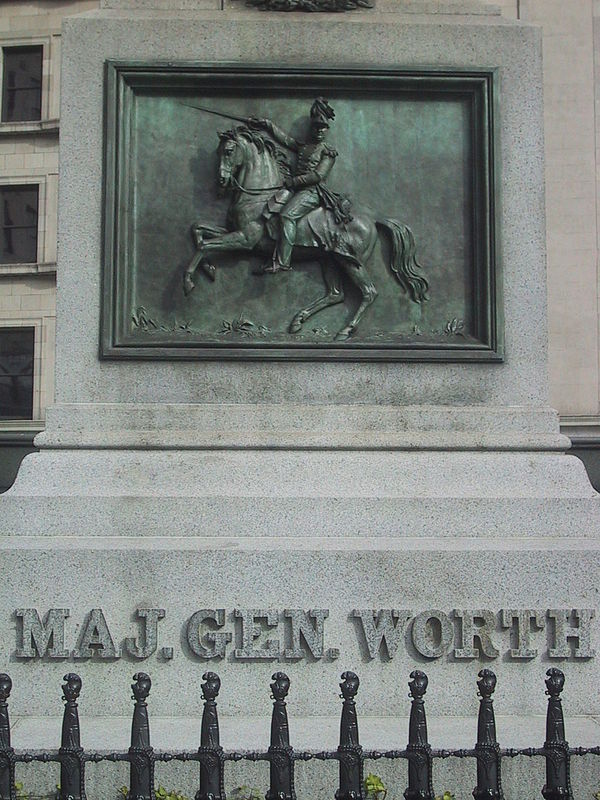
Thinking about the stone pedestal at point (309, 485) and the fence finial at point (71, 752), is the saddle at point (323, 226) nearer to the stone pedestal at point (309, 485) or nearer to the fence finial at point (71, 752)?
the stone pedestal at point (309, 485)

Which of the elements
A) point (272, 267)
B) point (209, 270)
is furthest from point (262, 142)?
point (209, 270)

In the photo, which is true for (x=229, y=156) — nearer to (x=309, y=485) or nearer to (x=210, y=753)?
(x=309, y=485)

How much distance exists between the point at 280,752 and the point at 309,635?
6.04 ft

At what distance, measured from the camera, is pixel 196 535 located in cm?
695

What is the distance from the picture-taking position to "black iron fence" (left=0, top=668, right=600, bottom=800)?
4.72 meters

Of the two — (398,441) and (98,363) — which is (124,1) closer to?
(98,363)

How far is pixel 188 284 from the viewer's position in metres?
7.69

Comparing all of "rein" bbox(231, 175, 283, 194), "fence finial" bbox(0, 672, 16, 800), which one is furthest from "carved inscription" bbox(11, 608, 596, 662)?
"rein" bbox(231, 175, 283, 194)

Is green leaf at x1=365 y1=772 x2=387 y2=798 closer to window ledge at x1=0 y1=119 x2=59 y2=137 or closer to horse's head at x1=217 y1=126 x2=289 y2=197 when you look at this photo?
horse's head at x1=217 y1=126 x2=289 y2=197

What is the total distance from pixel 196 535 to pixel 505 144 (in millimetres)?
3662

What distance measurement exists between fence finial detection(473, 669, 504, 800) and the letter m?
2875 millimetres

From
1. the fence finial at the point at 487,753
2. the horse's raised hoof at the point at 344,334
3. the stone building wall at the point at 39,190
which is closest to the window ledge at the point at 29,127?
the stone building wall at the point at 39,190

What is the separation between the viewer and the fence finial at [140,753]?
4691mm

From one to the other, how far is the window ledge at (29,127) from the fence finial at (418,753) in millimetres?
32911
